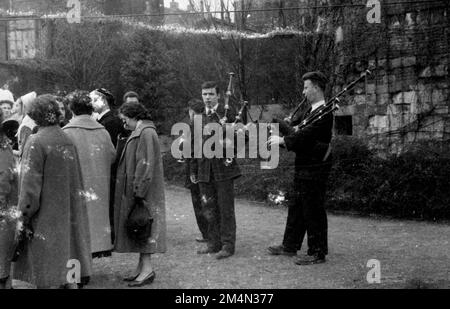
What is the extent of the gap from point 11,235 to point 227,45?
15.7 ft

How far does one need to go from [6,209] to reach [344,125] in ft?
33.1

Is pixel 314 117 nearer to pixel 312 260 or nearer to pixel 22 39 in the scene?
pixel 312 260

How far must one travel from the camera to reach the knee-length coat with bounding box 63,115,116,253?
585 centimetres

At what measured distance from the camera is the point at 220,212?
280 inches

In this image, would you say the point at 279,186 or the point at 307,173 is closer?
the point at 307,173

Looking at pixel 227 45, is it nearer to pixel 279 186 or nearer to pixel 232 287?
pixel 279 186

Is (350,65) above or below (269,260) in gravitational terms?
above

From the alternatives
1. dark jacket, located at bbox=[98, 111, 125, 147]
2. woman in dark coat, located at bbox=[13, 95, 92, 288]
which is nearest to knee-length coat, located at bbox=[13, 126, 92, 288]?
woman in dark coat, located at bbox=[13, 95, 92, 288]

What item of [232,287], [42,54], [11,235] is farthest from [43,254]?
[42,54]

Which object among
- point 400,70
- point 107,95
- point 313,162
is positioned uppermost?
point 400,70

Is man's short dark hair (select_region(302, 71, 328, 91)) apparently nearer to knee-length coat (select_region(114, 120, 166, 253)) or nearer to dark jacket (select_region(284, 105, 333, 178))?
dark jacket (select_region(284, 105, 333, 178))

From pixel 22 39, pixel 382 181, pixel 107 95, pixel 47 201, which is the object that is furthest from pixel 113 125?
pixel 22 39

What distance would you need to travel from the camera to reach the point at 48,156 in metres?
4.85

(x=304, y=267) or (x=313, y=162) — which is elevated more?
(x=313, y=162)
